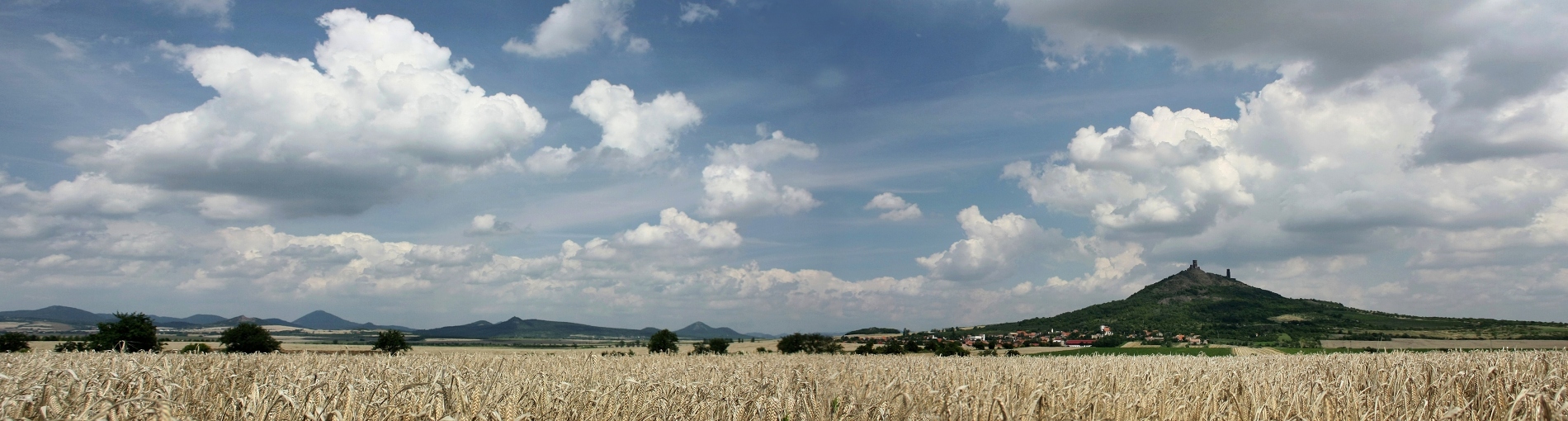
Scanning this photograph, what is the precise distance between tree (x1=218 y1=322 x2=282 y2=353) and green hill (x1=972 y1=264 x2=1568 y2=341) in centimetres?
13090

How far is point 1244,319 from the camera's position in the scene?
154 meters

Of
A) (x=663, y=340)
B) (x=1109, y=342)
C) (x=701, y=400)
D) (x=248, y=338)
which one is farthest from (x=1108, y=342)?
(x=701, y=400)

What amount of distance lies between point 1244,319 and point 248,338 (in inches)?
6674

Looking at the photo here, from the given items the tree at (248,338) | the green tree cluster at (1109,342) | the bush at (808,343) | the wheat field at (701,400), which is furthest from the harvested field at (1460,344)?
the tree at (248,338)

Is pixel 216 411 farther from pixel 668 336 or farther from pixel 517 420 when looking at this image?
pixel 668 336

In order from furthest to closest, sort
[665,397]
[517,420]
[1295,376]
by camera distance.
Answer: [1295,376] → [665,397] → [517,420]

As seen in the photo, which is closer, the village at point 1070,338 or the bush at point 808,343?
the bush at point 808,343

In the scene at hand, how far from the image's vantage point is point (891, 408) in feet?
23.9

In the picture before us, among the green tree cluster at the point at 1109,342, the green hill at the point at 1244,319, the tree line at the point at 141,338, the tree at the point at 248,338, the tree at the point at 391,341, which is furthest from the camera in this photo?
the green hill at the point at 1244,319

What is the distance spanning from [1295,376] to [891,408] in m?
8.89

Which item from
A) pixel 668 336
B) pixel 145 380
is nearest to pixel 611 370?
pixel 145 380

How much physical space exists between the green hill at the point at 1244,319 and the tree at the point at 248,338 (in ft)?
429

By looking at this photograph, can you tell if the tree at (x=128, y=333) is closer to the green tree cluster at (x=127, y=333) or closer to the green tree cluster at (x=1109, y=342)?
the green tree cluster at (x=127, y=333)

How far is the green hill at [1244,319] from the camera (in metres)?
126
